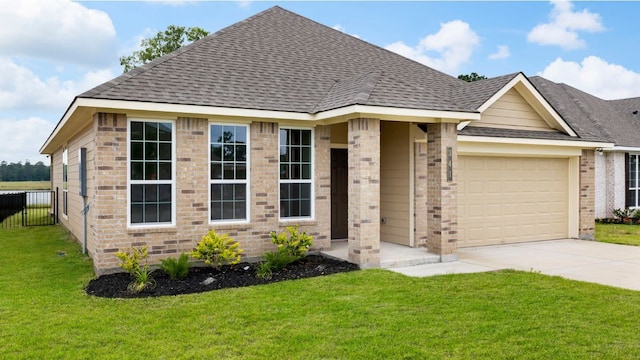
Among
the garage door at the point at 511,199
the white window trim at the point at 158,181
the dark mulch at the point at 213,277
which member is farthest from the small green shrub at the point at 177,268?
the garage door at the point at 511,199

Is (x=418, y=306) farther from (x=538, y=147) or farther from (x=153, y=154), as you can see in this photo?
(x=538, y=147)

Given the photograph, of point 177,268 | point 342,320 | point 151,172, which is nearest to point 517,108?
point 342,320

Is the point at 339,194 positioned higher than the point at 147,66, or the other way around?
the point at 147,66

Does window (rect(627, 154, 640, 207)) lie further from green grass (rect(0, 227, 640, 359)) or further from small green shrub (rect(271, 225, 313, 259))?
small green shrub (rect(271, 225, 313, 259))

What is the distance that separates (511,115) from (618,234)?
18.9 ft

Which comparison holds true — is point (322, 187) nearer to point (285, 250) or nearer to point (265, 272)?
→ point (285, 250)

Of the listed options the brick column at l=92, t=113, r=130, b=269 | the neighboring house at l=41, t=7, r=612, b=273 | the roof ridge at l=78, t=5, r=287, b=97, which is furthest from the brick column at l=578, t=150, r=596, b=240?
the brick column at l=92, t=113, r=130, b=269

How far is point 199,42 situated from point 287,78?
2161mm

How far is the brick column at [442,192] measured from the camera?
9.65 metres

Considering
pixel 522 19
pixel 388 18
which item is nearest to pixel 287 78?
pixel 388 18

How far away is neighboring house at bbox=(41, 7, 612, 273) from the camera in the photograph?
28.7 ft

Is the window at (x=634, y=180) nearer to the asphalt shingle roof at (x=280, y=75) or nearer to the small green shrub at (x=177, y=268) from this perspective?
the asphalt shingle roof at (x=280, y=75)

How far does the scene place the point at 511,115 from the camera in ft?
40.5

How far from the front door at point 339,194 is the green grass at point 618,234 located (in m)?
7.12
